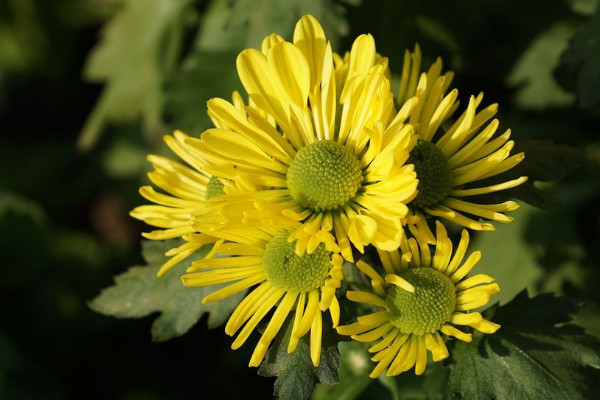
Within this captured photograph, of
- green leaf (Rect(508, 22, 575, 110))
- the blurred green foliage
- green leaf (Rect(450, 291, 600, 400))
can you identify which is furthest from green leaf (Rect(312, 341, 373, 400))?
green leaf (Rect(508, 22, 575, 110))

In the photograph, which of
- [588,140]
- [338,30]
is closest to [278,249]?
[338,30]

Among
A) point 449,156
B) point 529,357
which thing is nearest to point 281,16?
point 449,156

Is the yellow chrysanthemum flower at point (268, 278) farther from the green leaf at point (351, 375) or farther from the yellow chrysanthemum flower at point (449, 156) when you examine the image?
the green leaf at point (351, 375)

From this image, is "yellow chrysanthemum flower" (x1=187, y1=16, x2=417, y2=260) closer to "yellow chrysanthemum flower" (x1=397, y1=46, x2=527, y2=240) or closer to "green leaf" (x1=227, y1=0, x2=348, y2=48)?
"yellow chrysanthemum flower" (x1=397, y1=46, x2=527, y2=240)

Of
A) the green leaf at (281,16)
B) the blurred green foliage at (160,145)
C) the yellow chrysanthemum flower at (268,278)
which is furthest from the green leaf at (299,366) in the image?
the green leaf at (281,16)

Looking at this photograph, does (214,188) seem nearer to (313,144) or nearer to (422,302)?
(313,144)
